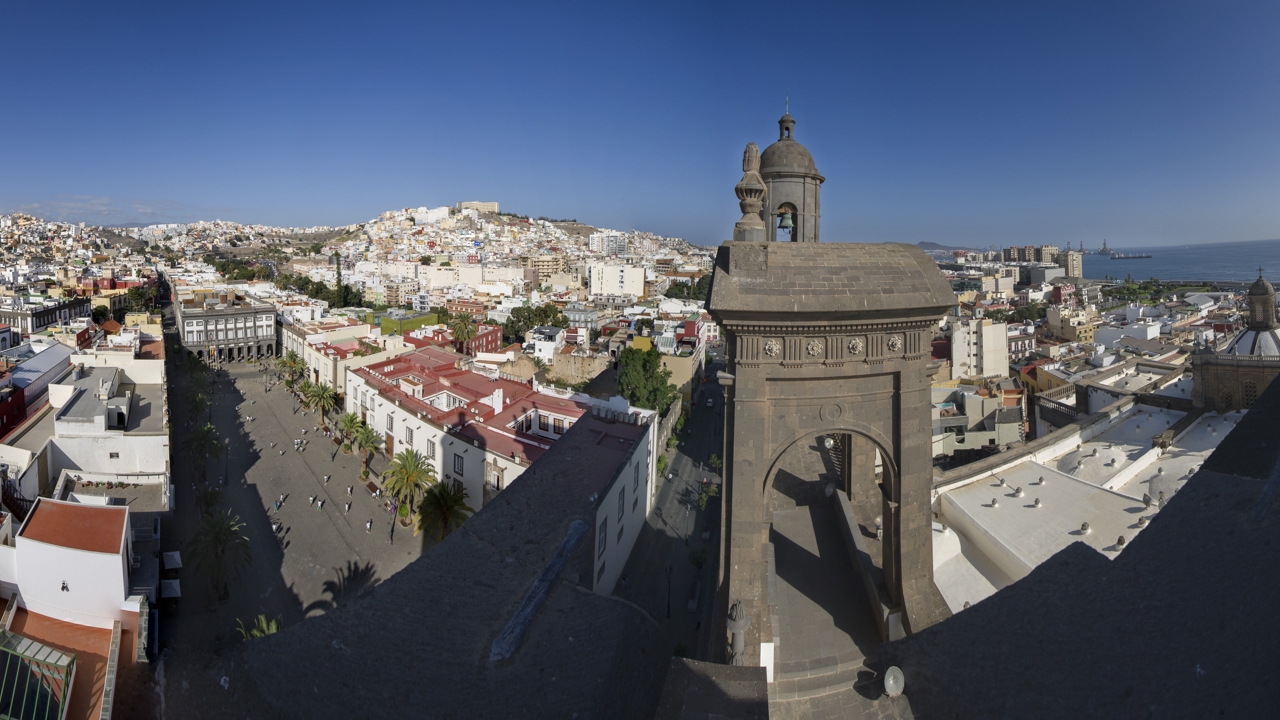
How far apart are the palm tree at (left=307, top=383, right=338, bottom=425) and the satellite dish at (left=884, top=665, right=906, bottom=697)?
2674 cm

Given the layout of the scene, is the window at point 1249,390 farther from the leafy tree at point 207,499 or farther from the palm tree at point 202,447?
the palm tree at point 202,447

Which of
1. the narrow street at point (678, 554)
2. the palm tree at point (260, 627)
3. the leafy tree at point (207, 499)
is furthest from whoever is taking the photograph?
the leafy tree at point (207, 499)

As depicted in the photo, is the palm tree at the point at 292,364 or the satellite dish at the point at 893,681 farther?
the palm tree at the point at 292,364

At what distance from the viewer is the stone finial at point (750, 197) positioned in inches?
199

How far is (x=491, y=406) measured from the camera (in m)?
18.9

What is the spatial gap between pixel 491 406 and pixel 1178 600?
1771cm

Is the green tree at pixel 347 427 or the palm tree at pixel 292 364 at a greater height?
the palm tree at pixel 292 364

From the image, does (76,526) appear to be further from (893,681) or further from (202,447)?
(202,447)

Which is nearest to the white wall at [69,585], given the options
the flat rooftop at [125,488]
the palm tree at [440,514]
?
the palm tree at [440,514]

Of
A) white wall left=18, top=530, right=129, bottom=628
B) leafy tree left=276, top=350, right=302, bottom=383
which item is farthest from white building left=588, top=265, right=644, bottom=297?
white wall left=18, top=530, right=129, bottom=628

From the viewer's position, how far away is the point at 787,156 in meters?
7.52

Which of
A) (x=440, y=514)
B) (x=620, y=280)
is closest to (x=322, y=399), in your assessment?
(x=440, y=514)

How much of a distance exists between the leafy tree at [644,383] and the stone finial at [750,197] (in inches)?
788

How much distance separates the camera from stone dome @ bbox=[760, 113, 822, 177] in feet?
24.5
